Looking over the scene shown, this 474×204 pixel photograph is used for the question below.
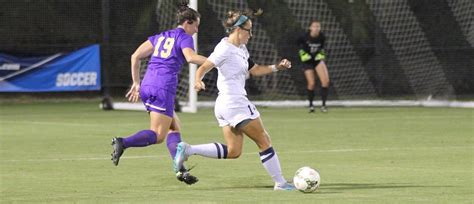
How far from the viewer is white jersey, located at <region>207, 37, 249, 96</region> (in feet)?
37.0

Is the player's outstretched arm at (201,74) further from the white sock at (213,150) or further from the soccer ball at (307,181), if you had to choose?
the soccer ball at (307,181)

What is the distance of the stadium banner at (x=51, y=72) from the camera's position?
27.8m

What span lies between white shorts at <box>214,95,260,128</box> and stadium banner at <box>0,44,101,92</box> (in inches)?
672

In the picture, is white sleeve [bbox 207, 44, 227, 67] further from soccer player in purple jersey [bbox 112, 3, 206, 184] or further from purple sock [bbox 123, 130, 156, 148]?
purple sock [bbox 123, 130, 156, 148]

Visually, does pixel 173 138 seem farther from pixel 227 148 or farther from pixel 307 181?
pixel 307 181

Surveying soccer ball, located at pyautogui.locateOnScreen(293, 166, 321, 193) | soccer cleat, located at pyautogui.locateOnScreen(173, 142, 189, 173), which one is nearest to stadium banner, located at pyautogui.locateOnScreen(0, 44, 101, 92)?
soccer cleat, located at pyautogui.locateOnScreen(173, 142, 189, 173)

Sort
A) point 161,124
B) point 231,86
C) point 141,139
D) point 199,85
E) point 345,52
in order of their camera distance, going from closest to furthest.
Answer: point 199,85 → point 231,86 → point 141,139 → point 161,124 → point 345,52

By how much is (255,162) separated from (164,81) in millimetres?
2419

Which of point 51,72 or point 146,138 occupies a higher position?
point 146,138

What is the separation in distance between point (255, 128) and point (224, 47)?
0.81 meters

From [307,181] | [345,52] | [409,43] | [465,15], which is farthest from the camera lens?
[345,52]

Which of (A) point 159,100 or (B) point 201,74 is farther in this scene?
(A) point 159,100

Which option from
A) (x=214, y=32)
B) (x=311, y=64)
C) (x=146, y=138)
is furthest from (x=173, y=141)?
(x=214, y=32)

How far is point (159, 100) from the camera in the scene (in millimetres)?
11898
